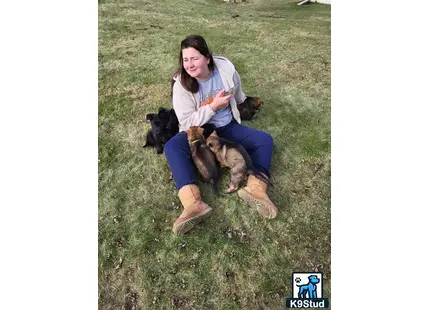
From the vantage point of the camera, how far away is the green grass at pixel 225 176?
278 cm

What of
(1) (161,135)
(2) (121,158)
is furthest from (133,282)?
(1) (161,135)

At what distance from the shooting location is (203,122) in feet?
11.1

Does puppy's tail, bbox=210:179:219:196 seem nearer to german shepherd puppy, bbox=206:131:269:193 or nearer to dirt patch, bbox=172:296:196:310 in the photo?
german shepherd puppy, bbox=206:131:269:193

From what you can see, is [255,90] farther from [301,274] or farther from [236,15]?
[301,274]

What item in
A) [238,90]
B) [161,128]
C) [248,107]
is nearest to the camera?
[161,128]

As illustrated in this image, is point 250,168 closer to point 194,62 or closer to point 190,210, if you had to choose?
point 190,210

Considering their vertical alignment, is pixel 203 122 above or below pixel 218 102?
below

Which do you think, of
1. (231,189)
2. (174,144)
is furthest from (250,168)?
(174,144)

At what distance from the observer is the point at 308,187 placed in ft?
11.0

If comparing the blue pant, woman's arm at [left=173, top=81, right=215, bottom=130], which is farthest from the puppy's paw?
woman's arm at [left=173, top=81, right=215, bottom=130]

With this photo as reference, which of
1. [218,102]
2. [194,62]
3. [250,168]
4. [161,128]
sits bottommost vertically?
[250,168]

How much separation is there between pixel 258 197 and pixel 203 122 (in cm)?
88

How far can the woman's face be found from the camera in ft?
10.5
